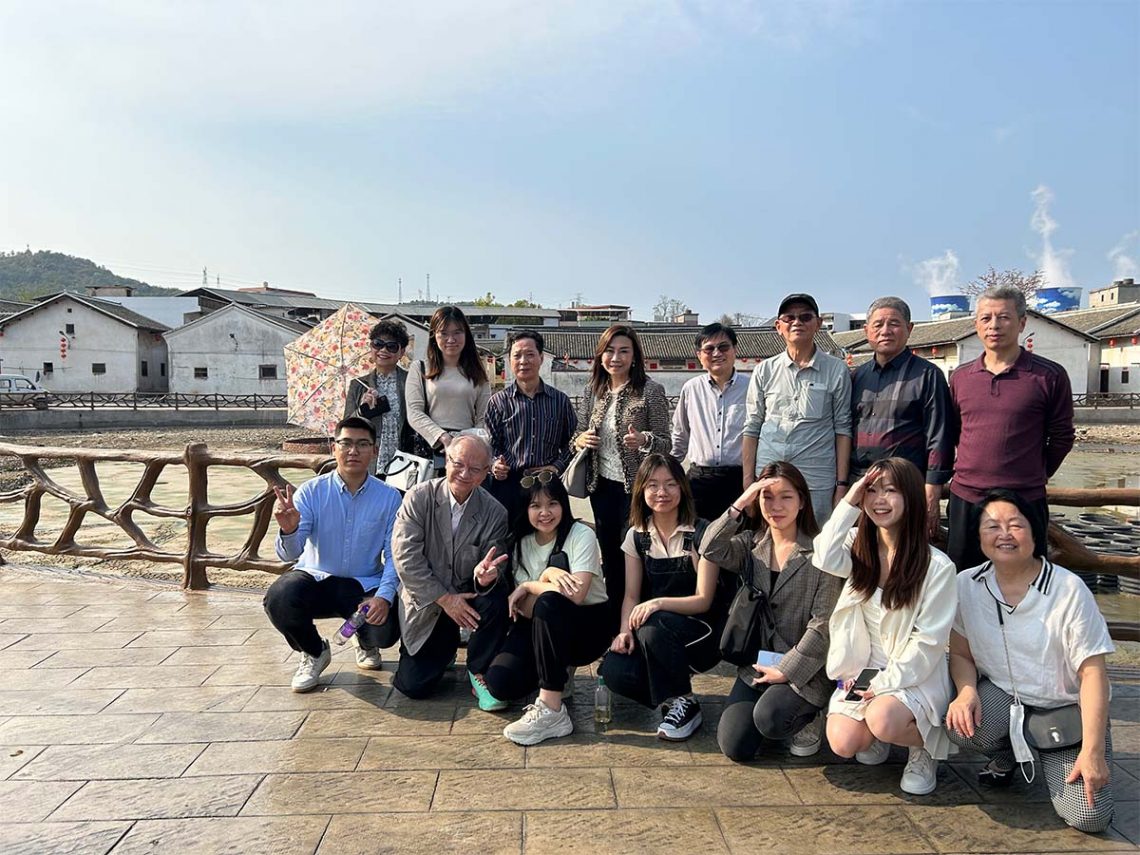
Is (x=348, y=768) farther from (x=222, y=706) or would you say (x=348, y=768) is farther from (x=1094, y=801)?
(x=1094, y=801)

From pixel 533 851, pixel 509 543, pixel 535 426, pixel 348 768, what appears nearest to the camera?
pixel 533 851

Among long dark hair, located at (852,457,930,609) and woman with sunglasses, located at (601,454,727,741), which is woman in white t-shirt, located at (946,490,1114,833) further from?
woman with sunglasses, located at (601,454,727,741)

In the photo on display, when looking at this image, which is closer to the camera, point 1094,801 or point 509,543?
point 1094,801

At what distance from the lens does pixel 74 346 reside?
37.9 m

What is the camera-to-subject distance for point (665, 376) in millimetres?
36469

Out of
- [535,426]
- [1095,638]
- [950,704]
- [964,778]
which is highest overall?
[535,426]

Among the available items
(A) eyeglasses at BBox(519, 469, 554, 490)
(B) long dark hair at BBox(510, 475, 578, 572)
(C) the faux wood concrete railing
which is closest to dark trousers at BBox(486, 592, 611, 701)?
(B) long dark hair at BBox(510, 475, 578, 572)

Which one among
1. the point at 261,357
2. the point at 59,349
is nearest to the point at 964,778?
the point at 261,357

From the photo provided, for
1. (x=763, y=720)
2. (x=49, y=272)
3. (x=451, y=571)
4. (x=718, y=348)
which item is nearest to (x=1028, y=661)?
(x=763, y=720)

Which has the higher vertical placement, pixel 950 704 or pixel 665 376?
pixel 665 376

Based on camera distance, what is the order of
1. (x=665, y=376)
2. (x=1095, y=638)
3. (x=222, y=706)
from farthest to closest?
(x=665, y=376), (x=222, y=706), (x=1095, y=638)

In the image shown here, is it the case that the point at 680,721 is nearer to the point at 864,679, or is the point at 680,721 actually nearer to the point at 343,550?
the point at 864,679

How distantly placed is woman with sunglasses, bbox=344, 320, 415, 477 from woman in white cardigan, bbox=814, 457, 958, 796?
2.75 meters

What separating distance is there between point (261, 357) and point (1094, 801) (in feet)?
132
